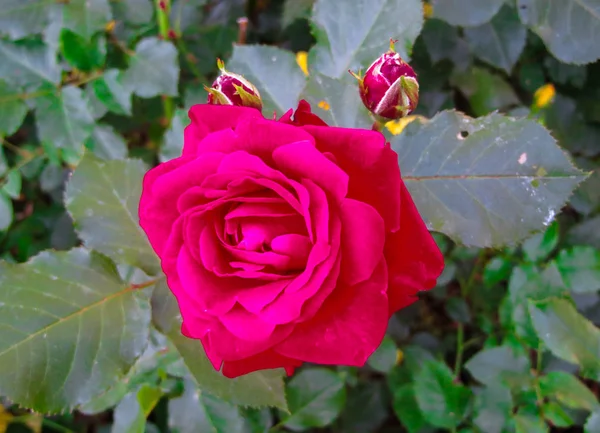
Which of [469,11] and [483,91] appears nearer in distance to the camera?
[469,11]

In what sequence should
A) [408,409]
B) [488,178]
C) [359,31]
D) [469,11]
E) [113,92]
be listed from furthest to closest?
[408,409] → [113,92] → [469,11] → [359,31] → [488,178]

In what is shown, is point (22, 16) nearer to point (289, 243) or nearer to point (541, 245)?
point (289, 243)

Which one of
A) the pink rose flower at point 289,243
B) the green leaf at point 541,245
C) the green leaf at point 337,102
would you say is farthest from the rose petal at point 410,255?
the green leaf at point 541,245

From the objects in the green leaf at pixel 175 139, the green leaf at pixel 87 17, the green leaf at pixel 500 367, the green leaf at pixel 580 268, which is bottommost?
the green leaf at pixel 500 367

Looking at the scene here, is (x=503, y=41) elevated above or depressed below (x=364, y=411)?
above

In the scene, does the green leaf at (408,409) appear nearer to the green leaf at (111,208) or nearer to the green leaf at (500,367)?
the green leaf at (500,367)

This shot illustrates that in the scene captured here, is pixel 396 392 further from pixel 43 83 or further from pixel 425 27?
pixel 43 83

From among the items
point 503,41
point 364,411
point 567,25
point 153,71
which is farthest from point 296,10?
point 364,411
